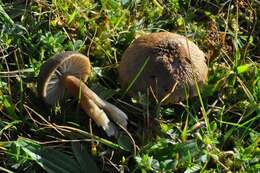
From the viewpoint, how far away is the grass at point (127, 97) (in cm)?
300

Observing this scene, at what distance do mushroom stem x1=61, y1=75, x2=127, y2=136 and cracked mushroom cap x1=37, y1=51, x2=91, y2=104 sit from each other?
1.6 inches

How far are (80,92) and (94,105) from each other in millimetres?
115

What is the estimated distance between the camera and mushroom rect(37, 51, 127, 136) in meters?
3.11

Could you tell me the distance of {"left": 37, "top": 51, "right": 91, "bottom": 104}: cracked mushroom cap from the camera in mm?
2986

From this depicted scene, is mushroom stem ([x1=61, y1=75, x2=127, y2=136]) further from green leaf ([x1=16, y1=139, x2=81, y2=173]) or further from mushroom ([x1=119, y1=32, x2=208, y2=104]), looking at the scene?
green leaf ([x1=16, y1=139, x2=81, y2=173])

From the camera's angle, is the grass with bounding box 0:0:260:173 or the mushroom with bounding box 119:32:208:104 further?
the mushroom with bounding box 119:32:208:104

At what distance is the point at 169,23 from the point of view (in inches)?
151

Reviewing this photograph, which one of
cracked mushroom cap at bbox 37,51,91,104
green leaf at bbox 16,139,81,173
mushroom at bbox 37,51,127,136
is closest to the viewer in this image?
green leaf at bbox 16,139,81,173

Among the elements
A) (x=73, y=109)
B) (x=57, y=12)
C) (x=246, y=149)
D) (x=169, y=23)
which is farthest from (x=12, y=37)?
(x=246, y=149)

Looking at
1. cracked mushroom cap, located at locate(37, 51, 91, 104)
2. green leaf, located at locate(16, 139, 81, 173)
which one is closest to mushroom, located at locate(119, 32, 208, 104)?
cracked mushroom cap, located at locate(37, 51, 91, 104)

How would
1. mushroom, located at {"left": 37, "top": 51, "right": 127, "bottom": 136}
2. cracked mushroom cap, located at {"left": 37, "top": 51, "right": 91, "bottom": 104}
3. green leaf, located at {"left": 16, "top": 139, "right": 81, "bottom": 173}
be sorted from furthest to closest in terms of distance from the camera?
mushroom, located at {"left": 37, "top": 51, "right": 127, "bottom": 136} → cracked mushroom cap, located at {"left": 37, "top": 51, "right": 91, "bottom": 104} → green leaf, located at {"left": 16, "top": 139, "right": 81, "bottom": 173}

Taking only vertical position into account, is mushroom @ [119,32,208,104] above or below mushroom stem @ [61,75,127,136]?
above

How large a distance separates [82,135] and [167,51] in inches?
28.6

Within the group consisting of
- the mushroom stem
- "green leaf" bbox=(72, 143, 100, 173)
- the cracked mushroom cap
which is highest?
the cracked mushroom cap
